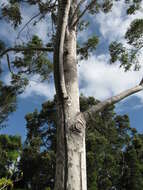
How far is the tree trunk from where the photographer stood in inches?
82.5

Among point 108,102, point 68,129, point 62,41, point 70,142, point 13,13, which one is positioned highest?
point 13,13

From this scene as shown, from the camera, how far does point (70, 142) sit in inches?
87.8

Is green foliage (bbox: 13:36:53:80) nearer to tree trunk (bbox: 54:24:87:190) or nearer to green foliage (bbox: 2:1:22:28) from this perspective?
green foliage (bbox: 2:1:22:28)

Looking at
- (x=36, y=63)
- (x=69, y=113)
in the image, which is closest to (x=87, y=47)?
(x=36, y=63)

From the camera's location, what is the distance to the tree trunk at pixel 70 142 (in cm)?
210

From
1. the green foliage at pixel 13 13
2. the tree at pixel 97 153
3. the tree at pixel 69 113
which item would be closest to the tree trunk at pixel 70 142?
the tree at pixel 69 113

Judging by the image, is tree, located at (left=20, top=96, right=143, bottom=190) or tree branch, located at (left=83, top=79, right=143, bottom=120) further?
tree, located at (left=20, top=96, right=143, bottom=190)

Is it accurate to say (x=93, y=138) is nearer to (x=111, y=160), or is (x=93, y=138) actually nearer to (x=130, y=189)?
(x=111, y=160)

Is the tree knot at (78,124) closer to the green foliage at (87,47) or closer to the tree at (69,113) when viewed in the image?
the tree at (69,113)

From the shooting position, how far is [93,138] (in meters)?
14.6

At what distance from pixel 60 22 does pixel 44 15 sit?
2661mm

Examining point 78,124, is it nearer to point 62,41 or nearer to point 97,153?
point 62,41

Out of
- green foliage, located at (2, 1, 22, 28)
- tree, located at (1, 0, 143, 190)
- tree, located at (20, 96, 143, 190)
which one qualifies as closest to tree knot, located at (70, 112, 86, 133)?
tree, located at (1, 0, 143, 190)

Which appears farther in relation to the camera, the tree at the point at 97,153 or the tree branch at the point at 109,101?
the tree at the point at 97,153
